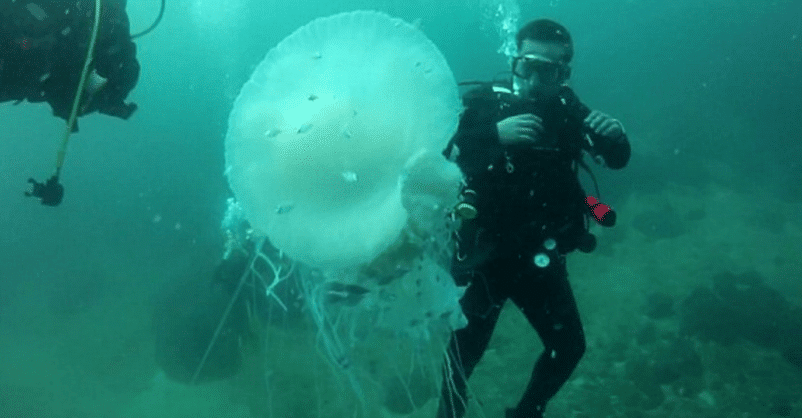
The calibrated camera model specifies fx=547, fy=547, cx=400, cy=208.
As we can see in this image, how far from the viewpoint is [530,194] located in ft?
12.9

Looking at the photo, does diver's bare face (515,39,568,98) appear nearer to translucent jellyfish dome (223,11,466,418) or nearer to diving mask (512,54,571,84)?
diving mask (512,54,571,84)

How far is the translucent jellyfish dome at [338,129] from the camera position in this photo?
309 centimetres

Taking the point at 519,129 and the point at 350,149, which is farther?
the point at 519,129

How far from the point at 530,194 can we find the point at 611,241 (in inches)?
424

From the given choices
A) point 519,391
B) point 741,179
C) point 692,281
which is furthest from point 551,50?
point 741,179

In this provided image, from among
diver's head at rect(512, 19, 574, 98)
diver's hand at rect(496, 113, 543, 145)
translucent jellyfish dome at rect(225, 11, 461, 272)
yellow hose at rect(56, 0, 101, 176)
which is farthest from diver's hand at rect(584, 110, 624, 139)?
yellow hose at rect(56, 0, 101, 176)

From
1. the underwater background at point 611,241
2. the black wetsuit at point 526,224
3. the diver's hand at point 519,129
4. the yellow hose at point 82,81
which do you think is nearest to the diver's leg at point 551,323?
the black wetsuit at point 526,224

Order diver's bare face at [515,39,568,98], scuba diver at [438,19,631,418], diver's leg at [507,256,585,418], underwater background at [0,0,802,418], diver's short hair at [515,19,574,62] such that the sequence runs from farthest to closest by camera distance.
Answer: underwater background at [0,0,802,418] < diver's leg at [507,256,585,418] < diver's short hair at [515,19,574,62] < diver's bare face at [515,39,568,98] < scuba diver at [438,19,631,418]

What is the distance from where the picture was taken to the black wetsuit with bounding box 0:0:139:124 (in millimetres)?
3029

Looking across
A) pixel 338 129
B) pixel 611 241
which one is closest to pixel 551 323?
pixel 338 129

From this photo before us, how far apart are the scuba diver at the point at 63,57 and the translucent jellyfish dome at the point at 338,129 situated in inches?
42.3

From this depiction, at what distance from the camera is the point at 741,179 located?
17.3 metres

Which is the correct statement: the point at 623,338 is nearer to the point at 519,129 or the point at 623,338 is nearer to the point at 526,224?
the point at 526,224

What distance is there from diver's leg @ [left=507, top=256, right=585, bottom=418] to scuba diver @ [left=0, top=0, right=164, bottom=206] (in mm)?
3246
